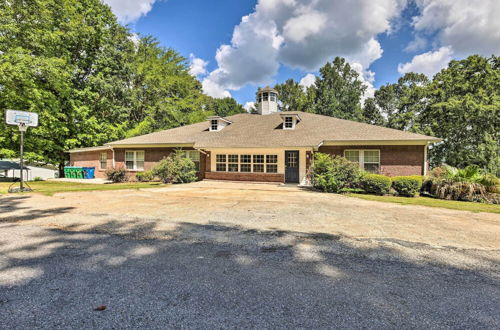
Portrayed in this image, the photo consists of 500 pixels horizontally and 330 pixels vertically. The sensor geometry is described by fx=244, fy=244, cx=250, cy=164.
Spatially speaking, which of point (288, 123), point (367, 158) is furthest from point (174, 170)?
point (367, 158)

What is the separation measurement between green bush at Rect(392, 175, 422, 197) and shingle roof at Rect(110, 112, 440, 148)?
3.11 m

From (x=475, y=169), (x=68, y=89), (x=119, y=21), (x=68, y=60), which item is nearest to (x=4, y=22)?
(x=68, y=60)

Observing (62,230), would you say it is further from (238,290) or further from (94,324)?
(238,290)

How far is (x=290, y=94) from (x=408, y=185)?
107ft

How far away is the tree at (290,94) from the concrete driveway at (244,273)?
1406 inches

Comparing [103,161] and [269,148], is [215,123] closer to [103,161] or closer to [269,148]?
[269,148]

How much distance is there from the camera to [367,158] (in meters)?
14.9

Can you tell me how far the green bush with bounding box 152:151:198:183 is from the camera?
15539 millimetres

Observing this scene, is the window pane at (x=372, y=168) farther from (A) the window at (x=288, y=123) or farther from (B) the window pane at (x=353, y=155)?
(A) the window at (x=288, y=123)

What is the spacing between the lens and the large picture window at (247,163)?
16516mm

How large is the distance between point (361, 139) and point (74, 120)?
2378cm

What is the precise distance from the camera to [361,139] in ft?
47.0

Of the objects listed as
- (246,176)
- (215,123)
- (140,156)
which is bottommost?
(246,176)

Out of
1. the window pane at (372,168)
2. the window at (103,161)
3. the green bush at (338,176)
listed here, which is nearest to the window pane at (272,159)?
the green bush at (338,176)
